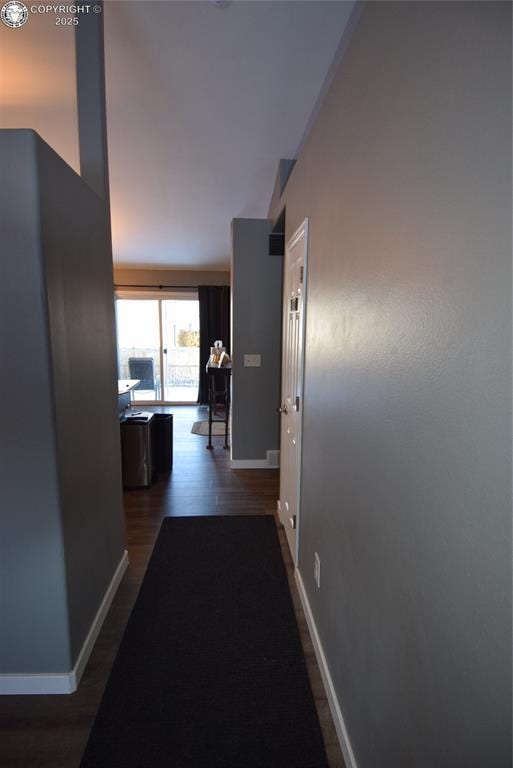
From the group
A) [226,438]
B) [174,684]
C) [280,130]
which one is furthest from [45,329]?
[226,438]

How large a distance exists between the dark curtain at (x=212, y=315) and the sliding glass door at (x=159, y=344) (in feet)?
0.80

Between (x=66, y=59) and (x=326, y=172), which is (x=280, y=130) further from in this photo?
(x=326, y=172)

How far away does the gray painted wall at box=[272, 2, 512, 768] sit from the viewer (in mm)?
586

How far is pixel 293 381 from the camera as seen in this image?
2.42 metres

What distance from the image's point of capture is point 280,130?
3160 millimetres

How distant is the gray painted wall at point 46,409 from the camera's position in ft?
4.33

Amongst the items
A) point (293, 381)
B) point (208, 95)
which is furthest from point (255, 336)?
point (208, 95)

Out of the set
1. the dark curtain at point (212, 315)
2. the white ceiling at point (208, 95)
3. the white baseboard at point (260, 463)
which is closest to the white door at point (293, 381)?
the white ceiling at point (208, 95)

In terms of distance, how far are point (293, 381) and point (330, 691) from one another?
62.3 inches

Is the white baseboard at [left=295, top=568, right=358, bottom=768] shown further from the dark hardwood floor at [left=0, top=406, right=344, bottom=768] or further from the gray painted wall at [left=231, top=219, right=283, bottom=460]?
the gray painted wall at [left=231, top=219, right=283, bottom=460]

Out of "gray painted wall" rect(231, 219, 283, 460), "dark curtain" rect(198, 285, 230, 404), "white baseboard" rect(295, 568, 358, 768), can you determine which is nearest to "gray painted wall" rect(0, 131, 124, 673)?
"white baseboard" rect(295, 568, 358, 768)

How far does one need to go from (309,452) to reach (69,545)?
3.94ft

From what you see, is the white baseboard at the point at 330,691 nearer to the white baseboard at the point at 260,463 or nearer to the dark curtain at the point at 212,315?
the white baseboard at the point at 260,463

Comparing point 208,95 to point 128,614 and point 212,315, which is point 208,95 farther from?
point 212,315
